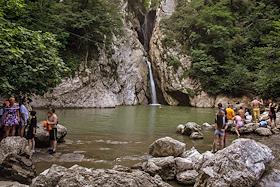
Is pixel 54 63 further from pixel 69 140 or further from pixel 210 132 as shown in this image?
pixel 210 132

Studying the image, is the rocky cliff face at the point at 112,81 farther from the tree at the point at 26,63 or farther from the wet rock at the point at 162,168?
the wet rock at the point at 162,168

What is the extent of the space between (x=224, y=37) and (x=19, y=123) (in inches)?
1200

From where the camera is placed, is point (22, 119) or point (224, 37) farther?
point (224, 37)

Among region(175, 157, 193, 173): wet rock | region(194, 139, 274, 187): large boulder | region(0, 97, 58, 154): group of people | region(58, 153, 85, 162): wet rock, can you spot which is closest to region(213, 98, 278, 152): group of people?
region(175, 157, 193, 173): wet rock

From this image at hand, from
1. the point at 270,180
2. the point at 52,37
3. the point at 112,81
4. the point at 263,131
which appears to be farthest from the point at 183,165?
the point at 112,81

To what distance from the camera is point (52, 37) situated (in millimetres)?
14336

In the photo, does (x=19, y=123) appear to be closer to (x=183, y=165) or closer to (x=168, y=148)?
(x=168, y=148)

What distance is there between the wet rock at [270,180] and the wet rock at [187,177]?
76.8 inches

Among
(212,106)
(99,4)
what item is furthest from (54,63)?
(212,106)

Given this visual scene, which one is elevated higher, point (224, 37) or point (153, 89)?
point (224, 37)

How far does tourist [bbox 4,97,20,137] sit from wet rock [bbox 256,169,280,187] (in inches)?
322

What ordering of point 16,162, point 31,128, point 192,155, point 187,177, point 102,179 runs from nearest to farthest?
point 102,179 < point 16,162 < point 187,177 < point 192,155 < point 31,128

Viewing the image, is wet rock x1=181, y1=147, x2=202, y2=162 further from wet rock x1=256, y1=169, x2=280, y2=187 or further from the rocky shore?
wet rock x1=256, y1=169, x2=280, y2=187

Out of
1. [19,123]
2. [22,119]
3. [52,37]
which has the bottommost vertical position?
[19,123]
